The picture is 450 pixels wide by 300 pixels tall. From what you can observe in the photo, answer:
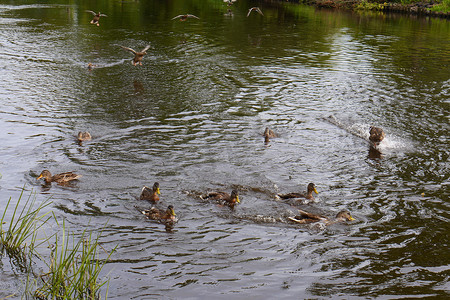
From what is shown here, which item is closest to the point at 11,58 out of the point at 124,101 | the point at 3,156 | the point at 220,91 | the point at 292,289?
the point at 124,101

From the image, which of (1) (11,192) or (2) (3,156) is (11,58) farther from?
(1) (11,192)

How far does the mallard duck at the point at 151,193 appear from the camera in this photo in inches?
407

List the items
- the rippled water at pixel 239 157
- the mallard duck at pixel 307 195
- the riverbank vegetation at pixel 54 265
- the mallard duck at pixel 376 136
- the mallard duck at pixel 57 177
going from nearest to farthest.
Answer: the riverbank vegetation at pixel 54 265 < the rippled water at pixel 239 157 < the mallard duck at pixel 307 195 < the mallard duck at pixel 57 177 < the mallard duck at pixel 376 136

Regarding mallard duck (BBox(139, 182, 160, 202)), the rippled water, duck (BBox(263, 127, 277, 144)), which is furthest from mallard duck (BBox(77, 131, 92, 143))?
duck (BBox(263, 127, 277, 144))

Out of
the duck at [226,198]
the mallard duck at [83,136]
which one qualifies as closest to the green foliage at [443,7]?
the mallard duck at [83,136]

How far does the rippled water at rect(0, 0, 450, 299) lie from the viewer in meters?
8.32

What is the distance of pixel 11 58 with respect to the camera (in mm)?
24734

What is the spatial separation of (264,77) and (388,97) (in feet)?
18.2

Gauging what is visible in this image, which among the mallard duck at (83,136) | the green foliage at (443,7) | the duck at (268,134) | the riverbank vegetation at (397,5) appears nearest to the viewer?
the mallard duck at (83,136)

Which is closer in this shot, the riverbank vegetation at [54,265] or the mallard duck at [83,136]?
the riverbank vegetation at [54,265]

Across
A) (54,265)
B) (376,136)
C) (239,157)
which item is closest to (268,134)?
(239,157)

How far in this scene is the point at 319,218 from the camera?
9.72 m

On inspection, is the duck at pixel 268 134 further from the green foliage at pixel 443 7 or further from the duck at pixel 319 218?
the green foliage at pixel 443 7

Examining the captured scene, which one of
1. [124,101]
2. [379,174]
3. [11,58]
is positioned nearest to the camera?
[379,174]
